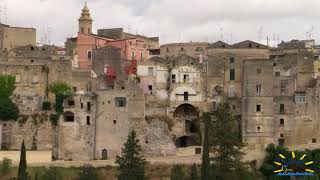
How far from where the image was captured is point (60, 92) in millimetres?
63781

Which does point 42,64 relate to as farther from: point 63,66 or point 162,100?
point 162,100

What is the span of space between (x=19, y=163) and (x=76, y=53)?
19.5 meters

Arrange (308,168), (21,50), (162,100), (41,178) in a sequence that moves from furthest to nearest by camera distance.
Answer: (21,50) < (162,100) < (308,168) < (41,178)

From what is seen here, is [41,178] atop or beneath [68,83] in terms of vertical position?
beneath

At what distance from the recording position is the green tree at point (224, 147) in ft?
188

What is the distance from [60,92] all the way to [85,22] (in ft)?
62.7

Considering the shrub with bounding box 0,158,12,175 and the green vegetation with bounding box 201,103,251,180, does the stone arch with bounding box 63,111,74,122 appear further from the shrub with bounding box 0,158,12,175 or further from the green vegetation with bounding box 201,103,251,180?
the green vegetation with bounding box 201,103,251,180

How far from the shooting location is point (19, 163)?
2211 inches

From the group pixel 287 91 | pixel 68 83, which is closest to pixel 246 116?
pixel 287 91

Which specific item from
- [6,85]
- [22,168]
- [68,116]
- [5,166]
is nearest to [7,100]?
[6,85]

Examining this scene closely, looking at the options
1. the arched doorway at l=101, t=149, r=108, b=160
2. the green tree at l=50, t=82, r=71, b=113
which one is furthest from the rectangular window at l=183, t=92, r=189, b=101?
the green tree at l=50, t=82, r=71, b=113

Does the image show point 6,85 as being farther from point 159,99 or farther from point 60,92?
point 159,99

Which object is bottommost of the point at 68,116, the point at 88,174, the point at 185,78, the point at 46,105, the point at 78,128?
the point at 88,174

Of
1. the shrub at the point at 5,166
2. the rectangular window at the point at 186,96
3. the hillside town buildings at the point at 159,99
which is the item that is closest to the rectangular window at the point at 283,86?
the hillside town buildings at the point at 159,99
